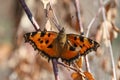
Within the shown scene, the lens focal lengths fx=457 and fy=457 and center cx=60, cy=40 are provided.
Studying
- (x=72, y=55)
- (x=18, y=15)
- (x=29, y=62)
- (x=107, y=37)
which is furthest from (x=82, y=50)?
(x=18, y=15)

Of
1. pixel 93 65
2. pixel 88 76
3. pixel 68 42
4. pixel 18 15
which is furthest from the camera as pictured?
pixel 93 65

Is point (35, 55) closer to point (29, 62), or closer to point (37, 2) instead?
point (29, 62)

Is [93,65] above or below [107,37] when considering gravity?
below

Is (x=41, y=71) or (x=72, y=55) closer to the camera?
(x=72, y=55)
